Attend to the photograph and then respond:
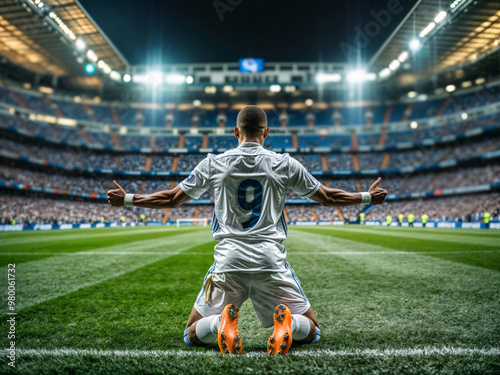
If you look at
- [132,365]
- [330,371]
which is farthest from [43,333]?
[330,371]

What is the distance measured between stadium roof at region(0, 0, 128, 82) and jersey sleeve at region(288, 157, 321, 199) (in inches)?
1369

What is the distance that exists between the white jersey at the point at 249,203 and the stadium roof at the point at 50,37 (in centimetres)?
3456

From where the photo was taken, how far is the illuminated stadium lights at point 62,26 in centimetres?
2888

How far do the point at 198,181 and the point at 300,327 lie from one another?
4.37ft

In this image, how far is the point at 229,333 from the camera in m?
2.01

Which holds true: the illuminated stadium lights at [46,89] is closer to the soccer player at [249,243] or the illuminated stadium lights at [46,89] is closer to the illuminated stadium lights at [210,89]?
the illuminated stadium lights at [210,89]

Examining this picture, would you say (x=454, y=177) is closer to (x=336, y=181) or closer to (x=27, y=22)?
(x=336, y=181)

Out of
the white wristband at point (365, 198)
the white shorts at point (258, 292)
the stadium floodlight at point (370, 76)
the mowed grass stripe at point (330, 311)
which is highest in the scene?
the stadium floodlight at point (370, 76)

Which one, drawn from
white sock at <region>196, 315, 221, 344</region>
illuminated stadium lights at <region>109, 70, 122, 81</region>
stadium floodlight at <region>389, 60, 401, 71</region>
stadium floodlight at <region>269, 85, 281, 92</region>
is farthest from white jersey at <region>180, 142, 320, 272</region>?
stadium floodlight at <region>269, 85, 281, 92</region>

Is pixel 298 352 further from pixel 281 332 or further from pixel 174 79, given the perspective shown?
pixel 174 79

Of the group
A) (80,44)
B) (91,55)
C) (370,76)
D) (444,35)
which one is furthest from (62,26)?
(370,76)

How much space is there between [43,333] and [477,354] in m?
3.47

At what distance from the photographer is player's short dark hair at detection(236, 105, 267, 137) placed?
2266mm

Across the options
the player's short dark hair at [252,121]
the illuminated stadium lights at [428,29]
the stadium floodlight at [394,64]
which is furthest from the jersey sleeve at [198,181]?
the stadium floodlight at [394,64]
